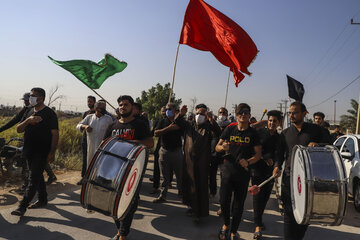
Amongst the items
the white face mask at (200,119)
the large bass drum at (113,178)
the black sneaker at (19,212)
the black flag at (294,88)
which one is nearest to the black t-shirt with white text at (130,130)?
the large bass drum at (113,178)

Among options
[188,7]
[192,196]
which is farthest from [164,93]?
[192,196]

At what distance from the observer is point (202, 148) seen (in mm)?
4492

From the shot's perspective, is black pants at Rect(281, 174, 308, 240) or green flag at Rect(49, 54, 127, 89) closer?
black pants at Rect(281, 174, 308, 240)

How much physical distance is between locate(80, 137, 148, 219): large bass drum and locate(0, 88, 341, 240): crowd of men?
1.03 ft

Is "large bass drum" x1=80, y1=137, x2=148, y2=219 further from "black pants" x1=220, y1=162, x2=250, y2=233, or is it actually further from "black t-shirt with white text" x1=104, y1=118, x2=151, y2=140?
"black pants" x1=220, y1=162, x2=250, y2=233

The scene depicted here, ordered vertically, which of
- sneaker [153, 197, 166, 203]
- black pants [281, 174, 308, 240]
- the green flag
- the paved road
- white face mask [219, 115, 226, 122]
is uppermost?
the green flag

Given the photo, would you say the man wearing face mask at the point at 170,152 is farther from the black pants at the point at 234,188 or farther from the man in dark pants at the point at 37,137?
the man in dark pants at the point at 37,137

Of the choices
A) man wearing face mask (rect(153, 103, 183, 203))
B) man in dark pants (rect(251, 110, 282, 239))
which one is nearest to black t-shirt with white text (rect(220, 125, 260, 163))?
man in dark pants (rect(251, 110, 282, 239))

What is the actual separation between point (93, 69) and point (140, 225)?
11.1 feet

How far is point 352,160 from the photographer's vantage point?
6.15 metres

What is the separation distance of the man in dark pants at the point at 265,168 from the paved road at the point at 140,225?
0.35 metres

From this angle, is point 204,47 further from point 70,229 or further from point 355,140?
point 70,229

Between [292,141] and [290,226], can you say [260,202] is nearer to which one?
[290,226]

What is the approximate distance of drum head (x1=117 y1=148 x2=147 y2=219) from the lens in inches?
119
